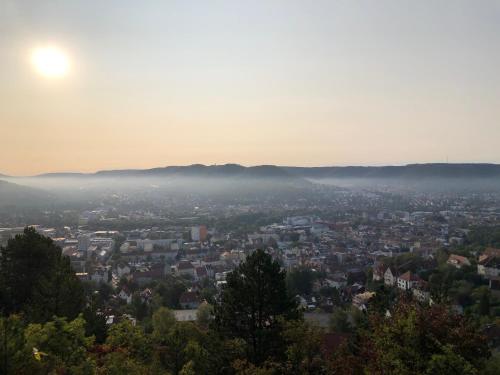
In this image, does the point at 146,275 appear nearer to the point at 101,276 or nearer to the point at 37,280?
the point at 101,276

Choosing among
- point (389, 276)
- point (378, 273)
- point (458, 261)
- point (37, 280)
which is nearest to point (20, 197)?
point (378, 273)

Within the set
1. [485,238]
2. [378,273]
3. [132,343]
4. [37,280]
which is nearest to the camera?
[132,343]

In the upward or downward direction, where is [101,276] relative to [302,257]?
upward

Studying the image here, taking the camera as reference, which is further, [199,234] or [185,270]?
[199,234]

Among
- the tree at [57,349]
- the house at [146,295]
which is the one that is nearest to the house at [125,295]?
the house at [146,295]

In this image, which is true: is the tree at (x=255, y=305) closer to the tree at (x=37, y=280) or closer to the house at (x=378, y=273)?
the tree at (x=37, y=280)

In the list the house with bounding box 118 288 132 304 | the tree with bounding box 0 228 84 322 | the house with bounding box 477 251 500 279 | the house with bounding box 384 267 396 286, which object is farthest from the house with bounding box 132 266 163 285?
the house with bounding box 477 251 500 279

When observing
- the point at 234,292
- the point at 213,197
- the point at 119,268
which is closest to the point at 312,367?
the point at 234,292
